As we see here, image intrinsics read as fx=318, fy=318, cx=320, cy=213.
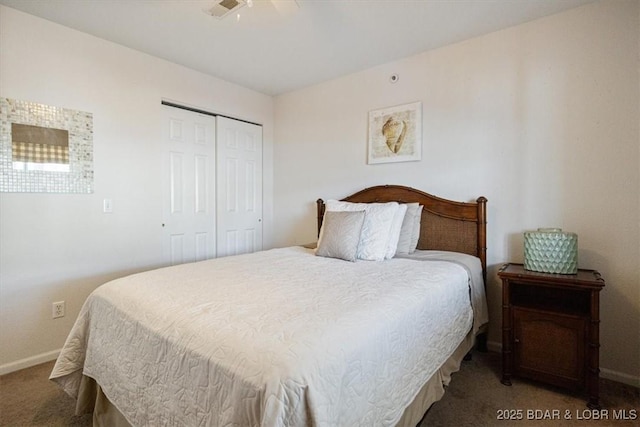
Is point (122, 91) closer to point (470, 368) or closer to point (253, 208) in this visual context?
point (253, 208)

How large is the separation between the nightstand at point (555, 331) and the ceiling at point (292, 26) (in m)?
1.79

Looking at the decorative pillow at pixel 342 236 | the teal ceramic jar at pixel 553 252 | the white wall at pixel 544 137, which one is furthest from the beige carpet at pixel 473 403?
the decorative pillow at pixel 342 236

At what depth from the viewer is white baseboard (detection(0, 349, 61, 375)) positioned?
2.16m

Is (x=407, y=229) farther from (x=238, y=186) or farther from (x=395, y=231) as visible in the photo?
(x=238, y=186)

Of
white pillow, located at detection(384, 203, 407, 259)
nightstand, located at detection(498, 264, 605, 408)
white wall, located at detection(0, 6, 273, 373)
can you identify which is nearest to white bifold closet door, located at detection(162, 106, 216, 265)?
white wall, located at detection(0, 6, 273, 373)

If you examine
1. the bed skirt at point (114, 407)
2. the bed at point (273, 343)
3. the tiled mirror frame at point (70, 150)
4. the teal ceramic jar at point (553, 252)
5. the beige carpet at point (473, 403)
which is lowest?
the beige carpet at point (473, 403)

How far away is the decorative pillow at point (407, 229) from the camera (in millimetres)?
2502

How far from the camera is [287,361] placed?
2.86 ft

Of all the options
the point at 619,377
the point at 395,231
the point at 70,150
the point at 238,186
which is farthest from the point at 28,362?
the point at 619,377

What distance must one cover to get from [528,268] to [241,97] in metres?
3.20

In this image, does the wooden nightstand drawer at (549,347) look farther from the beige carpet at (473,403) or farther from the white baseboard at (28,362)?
the white baseboard at (28,362)

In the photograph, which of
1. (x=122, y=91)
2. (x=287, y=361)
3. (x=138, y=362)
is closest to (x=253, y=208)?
(x=122, y=91)

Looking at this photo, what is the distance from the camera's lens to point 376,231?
7.84 feet

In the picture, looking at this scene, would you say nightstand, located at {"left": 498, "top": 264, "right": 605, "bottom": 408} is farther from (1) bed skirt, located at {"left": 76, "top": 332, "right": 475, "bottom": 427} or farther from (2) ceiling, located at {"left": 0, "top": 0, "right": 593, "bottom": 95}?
(2) ceiling, located at {"left": 0, "top": 0, "right": 593, "bottom": 95}
